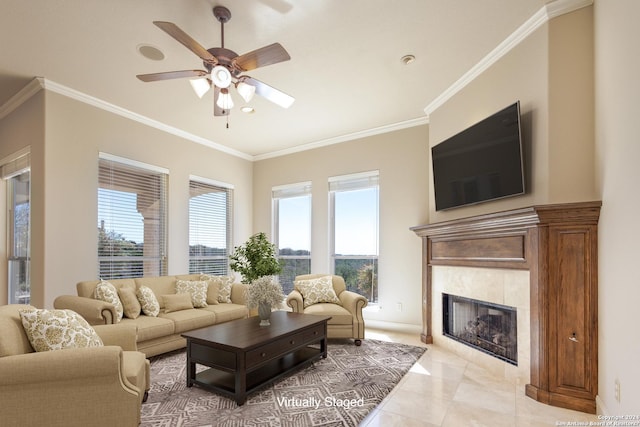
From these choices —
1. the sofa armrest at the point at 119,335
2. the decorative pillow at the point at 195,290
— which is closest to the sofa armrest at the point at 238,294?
the decorative pillow at the point at 195,290

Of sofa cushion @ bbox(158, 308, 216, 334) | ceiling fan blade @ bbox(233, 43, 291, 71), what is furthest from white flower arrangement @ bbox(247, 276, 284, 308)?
ceiling fan blade @ bbox(233, 43, 291, 71)

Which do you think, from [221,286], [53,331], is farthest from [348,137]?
[53,331]

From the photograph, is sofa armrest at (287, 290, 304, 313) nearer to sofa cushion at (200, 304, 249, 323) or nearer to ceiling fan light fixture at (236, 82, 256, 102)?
sofa cushion at (200, 304, 249, 323)

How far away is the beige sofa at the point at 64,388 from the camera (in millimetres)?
1772

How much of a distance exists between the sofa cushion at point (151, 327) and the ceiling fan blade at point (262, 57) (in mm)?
2666

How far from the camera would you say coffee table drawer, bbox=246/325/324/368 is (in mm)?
2768

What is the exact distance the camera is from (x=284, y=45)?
310cm

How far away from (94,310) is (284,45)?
118 inches

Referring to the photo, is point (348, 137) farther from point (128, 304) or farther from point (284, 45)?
point (128, 304)

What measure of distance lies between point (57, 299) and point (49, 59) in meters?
2.39

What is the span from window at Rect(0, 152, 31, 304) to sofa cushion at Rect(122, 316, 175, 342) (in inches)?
72.4

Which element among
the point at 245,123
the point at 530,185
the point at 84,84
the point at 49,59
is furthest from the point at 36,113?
the point at 530,185

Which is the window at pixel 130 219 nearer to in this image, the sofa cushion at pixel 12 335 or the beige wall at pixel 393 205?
the sofa cushion at pixel 12 335

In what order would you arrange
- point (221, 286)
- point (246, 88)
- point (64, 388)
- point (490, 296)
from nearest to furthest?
point (64, 388), point (246, 88), point (490, 296), point (221, 286)
